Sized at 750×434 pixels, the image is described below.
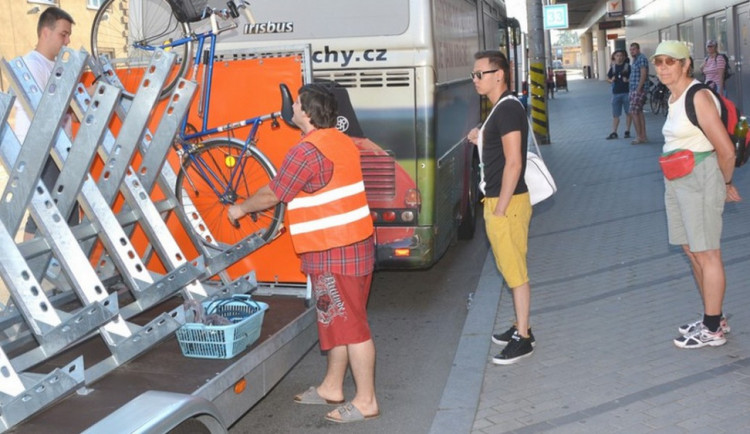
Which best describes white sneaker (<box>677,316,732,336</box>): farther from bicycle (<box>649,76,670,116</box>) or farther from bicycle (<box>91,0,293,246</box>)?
bicycle (<box>649,76,670,116</box>)

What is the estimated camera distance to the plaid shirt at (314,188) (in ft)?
16.3

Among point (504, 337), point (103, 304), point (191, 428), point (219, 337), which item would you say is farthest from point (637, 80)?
point (191, 428)

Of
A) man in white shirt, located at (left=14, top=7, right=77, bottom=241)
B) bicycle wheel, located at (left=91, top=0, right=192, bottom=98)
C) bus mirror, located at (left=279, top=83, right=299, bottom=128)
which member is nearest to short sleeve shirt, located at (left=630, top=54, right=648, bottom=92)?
bicycle wheel, located at (left=91, top=0, right=192, bottom=98)

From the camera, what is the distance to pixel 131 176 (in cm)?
511

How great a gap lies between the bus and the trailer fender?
426 cm

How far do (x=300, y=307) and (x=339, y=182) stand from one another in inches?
37.5

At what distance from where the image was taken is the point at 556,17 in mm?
Result: 25031

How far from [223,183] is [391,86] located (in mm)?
1842

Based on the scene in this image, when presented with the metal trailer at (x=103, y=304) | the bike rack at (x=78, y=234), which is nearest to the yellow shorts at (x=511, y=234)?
the metal trailer at (x=103, y=304)

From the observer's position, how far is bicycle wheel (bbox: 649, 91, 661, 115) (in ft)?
94.5

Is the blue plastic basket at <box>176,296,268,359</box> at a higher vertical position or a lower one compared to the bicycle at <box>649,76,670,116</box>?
lower

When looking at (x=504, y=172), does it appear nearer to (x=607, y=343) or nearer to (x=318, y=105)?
(x=318, y=105)

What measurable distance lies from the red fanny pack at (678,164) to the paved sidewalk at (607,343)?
1.20 meters

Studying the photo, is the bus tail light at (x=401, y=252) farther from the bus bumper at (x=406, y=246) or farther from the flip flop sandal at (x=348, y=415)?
the flip flop sandal at (x=348, y=415)
